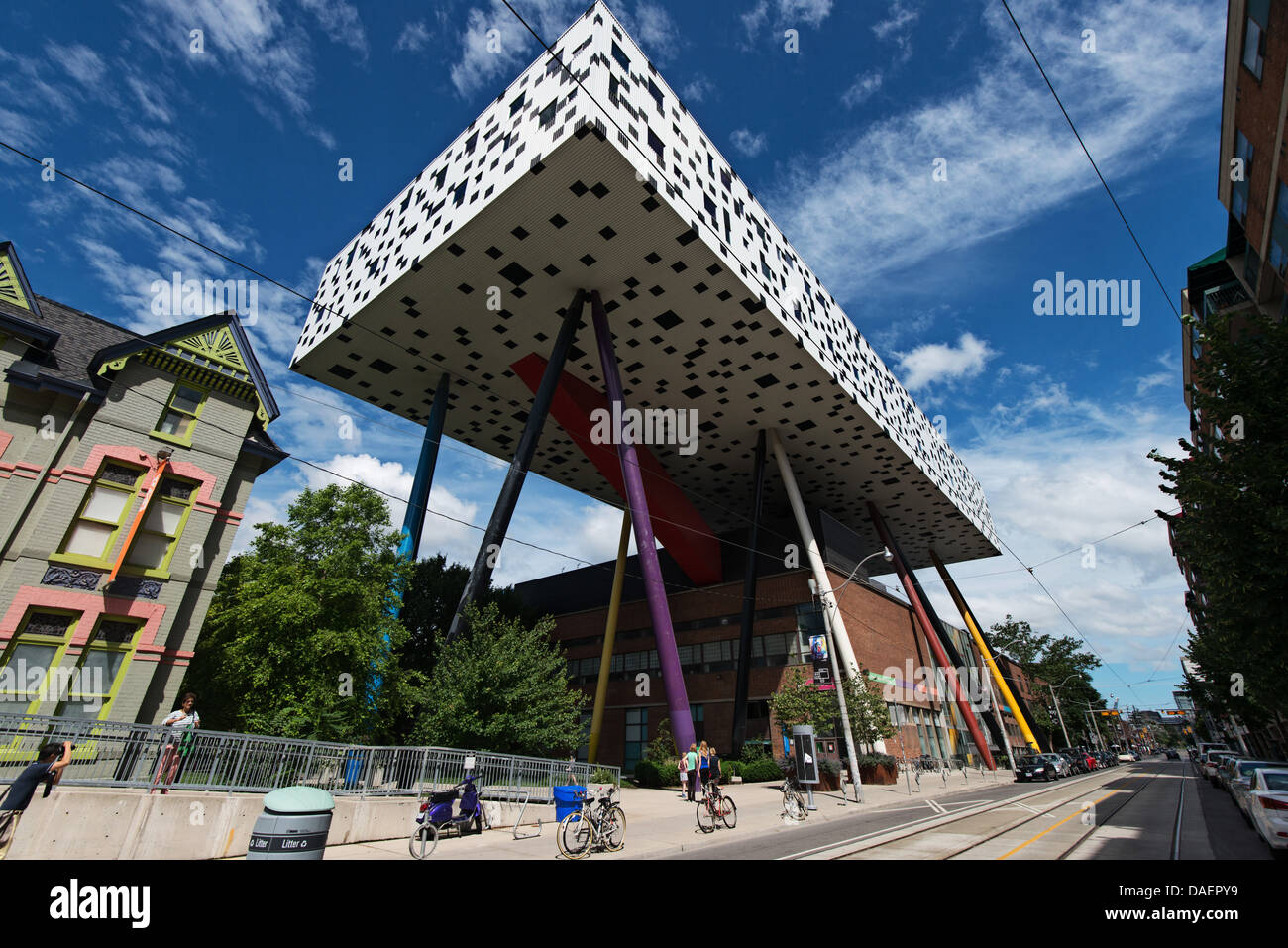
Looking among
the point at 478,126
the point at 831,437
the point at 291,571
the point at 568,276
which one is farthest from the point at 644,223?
the point at 831,437

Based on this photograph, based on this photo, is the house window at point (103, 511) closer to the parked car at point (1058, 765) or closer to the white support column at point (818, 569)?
the white support column at point (818, 569)

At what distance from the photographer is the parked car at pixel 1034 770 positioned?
31.1 m

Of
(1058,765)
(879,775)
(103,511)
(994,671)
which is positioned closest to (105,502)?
(103,511)

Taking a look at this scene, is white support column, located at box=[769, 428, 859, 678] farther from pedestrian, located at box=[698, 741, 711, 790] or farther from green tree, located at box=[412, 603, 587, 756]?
green tree, located at box=[412, 603, 587, 756]

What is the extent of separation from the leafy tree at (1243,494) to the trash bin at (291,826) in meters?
14.2

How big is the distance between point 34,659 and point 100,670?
1.25 m

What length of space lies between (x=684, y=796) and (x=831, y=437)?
2540cm

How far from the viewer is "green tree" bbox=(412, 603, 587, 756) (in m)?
18.5

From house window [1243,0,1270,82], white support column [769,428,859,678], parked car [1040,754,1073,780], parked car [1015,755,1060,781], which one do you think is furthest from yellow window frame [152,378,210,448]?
parked car [1040,754,1073,780]

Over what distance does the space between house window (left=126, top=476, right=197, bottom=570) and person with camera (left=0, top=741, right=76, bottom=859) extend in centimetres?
932

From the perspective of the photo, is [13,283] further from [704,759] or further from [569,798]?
[704,759]

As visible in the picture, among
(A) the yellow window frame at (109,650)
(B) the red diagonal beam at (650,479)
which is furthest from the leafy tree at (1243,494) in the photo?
(A) the yellow window frame at (109,650)
